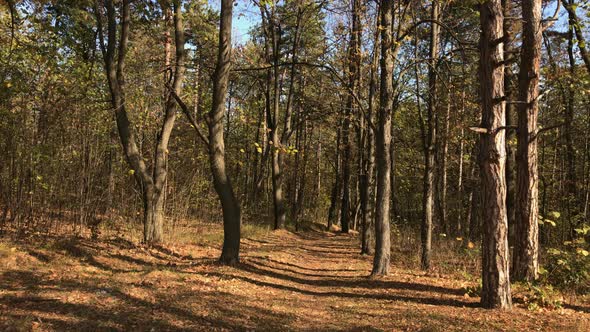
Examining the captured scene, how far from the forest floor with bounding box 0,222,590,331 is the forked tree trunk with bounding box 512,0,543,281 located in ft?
3.54

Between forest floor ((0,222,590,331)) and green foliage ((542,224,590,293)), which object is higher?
green foliage ((542,224,590,293))

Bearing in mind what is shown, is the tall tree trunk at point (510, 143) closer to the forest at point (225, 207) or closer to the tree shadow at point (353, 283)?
the forest at point (225, 207)

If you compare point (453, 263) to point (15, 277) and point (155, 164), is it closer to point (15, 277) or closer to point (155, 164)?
point (155, 164)

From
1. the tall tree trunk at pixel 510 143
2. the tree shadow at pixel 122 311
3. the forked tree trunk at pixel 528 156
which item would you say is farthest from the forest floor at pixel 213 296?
the tall tree trunk at pixel 510 143

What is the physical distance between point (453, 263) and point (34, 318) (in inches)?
366

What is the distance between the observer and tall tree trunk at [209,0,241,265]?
9.06m

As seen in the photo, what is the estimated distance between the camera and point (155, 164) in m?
11.3

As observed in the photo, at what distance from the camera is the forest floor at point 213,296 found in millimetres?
5391

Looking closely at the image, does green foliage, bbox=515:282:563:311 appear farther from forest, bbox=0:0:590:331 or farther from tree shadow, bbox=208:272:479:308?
tree shadow, bbox=208:272:479:308

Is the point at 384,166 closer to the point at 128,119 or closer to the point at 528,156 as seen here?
the point at 528,156

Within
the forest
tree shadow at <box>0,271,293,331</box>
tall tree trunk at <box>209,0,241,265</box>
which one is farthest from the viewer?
tall tree trunk at <box>209,0,241,265</box>

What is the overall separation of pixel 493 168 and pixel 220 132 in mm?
5514

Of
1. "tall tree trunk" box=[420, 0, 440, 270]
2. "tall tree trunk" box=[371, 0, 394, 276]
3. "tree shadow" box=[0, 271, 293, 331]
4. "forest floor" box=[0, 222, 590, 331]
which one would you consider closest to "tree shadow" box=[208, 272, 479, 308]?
"forest floor" box=[0, 222, 590, 331]

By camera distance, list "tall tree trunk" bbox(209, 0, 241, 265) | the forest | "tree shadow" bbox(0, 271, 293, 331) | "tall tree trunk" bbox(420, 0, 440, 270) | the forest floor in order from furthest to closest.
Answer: "tall tree trunk" bbox(420, 0, 440, 270)
"tall tree trunk" bbox(209, 0, 241, 265)
the forest
the forest floor
"tree shadow" bbox(0, 271, 293, 331)
